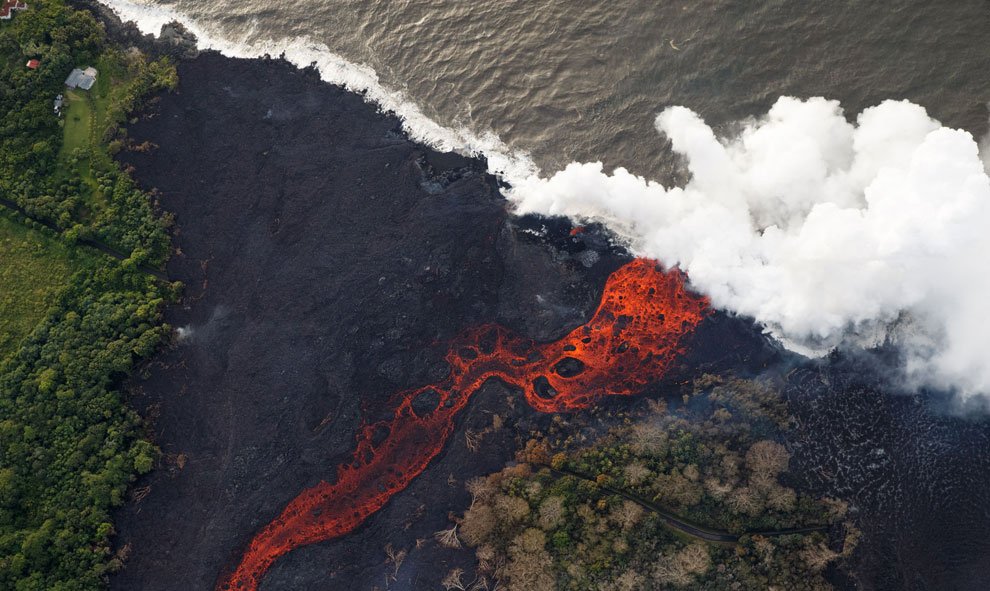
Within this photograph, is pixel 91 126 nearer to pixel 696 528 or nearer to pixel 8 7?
pixel 8 7

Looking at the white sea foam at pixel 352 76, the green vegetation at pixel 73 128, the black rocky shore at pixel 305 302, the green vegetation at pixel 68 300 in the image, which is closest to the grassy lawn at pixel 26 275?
the green vegetation at pixel 68 300

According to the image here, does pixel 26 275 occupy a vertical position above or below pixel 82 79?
below

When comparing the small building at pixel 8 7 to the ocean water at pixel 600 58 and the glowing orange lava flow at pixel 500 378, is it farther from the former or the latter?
the glowing orange lava flow at pixel 500 378

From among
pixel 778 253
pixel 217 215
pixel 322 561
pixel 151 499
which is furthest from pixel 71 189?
pixel 778 253

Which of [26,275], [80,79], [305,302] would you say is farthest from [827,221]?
[80,79]

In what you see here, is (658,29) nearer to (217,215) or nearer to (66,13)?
(217,215)
